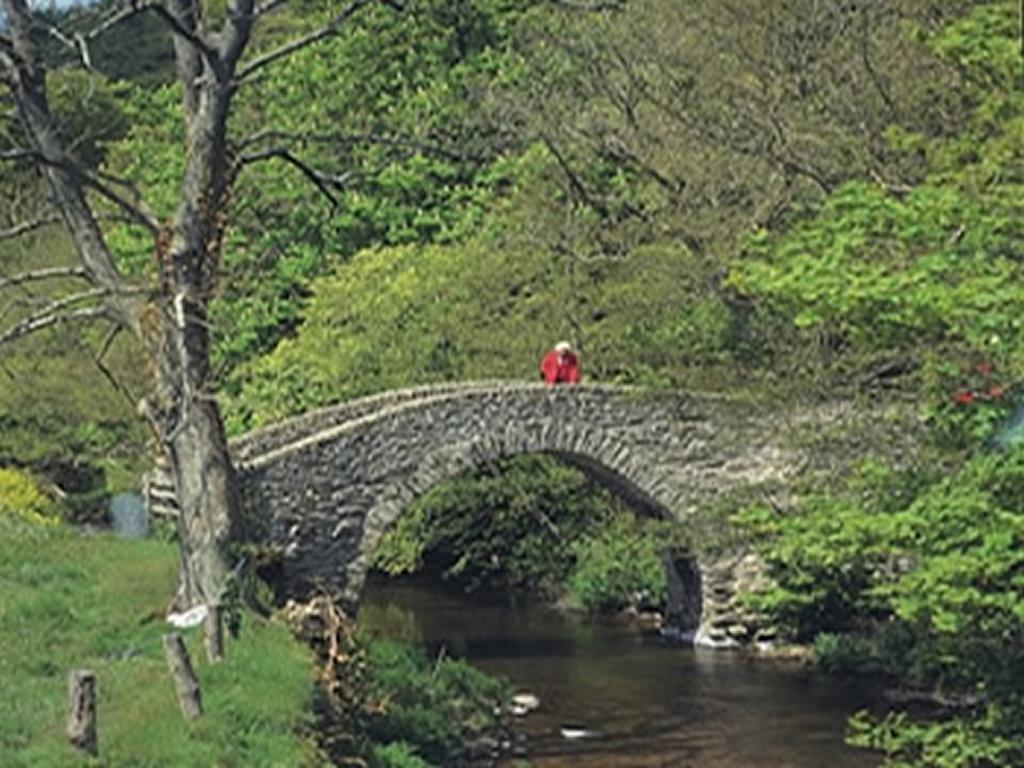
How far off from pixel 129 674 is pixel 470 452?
1024 cm

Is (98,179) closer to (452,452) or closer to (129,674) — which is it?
(129,674)

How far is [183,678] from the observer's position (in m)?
14.3

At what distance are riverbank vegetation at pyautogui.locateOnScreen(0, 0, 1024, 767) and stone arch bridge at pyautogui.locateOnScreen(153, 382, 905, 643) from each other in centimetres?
93

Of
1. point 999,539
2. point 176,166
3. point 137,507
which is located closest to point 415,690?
point 999,539

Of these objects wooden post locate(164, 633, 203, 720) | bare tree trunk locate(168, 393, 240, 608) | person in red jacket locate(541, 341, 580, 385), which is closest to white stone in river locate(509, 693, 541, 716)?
person in red jacket locate(541, 341, 580, 385)

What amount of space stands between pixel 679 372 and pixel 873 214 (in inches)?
670

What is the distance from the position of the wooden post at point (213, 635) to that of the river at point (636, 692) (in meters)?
5.67

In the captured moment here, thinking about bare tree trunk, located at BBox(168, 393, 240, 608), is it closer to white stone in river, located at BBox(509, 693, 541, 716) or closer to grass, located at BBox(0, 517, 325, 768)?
grass, located at BBox(0, 517, 325, 768)

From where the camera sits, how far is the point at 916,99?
28078mm

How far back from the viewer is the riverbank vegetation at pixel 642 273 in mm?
13844

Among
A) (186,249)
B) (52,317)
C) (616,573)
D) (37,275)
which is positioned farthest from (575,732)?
(616,573)

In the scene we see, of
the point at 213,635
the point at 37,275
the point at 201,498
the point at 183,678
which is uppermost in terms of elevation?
the point at 37,275

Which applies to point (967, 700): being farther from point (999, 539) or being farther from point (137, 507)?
point (137, 507)

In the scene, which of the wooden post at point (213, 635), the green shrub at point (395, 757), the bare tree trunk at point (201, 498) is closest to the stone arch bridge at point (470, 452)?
the bare tree trunk at point (201, 498)
